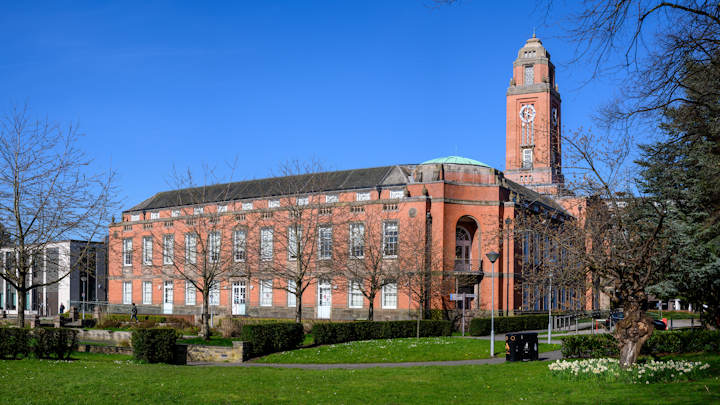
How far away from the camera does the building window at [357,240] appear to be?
4362 cm

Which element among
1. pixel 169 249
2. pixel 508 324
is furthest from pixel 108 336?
pixel 508 324

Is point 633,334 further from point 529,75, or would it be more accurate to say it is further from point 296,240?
point 529,75

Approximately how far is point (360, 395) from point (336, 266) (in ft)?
94.8

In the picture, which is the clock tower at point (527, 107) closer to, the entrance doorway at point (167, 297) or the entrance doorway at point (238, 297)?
the entrance doorway at point (238, 297)

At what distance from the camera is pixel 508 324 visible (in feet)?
129

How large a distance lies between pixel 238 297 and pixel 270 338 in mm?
30568

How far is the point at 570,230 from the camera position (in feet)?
94.7

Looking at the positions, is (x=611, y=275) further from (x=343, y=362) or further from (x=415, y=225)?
(x=415, y=225)

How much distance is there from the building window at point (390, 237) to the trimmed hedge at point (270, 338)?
17939 mm

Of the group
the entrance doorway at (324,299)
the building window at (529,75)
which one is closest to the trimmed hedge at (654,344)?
the entrance doorway at (324,299)

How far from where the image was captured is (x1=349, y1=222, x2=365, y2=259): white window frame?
43562 millimetres

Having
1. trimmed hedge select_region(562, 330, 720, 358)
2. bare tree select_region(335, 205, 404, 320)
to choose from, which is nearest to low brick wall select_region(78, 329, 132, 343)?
bare tree select_region(335, 205, 404, 320)

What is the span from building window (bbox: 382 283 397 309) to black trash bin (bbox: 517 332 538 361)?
25.7 m

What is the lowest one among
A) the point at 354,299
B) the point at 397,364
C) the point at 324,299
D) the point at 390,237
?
the point at 324,299
